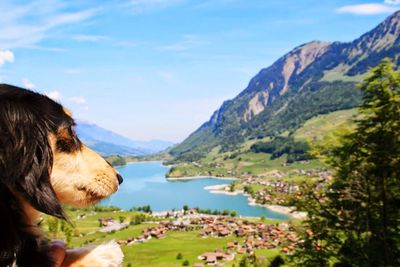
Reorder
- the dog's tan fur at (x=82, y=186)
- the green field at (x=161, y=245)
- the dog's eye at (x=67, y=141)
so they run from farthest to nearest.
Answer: the green field at (x=161, y=245) < the dog's eye at (x=67, y=141) < the dog's tan fur at (x=82, y=186)

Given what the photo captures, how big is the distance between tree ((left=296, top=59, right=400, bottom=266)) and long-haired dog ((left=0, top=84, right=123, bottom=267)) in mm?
10257

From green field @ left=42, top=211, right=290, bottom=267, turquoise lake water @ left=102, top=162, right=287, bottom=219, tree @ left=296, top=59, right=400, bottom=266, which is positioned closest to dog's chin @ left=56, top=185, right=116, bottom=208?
tree @ left=296, top=59, right=400, bottom=266

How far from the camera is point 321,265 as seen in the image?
1175cm

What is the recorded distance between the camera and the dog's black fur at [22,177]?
5.04 feet

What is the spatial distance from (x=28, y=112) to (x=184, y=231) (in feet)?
324

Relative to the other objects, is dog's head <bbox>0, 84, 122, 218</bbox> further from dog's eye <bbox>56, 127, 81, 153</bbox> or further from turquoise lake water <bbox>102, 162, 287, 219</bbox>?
turquoise lake water <bbox>102, 162, 287, 219</bbox>

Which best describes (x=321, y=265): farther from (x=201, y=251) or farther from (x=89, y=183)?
(x=201, y=251)

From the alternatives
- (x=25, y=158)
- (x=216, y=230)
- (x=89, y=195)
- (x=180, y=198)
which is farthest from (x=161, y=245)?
(x=25, y=158)

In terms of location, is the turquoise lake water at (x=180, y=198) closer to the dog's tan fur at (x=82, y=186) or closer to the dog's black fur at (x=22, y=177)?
the dog's tan fur at (x=82, y=186)

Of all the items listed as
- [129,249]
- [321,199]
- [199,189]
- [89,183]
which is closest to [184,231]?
[129,249]

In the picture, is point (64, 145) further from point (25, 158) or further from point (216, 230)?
point (216, 230)

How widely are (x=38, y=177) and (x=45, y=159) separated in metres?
0.10

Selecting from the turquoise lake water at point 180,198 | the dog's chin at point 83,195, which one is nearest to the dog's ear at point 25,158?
the dog's chin at point 83,195

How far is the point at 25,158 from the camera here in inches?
61.7
